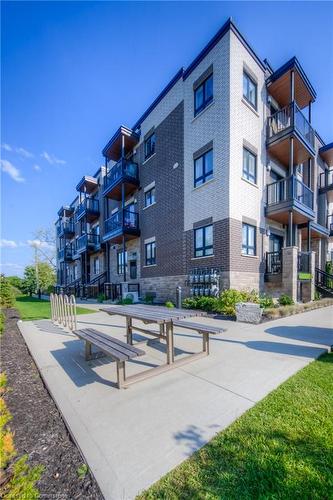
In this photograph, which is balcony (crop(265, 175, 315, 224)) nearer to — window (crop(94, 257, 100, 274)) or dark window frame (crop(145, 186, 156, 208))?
dark window frame (crop(145, 186, 156, 208))

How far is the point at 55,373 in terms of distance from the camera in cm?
408

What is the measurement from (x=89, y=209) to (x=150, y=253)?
10827 millimetres

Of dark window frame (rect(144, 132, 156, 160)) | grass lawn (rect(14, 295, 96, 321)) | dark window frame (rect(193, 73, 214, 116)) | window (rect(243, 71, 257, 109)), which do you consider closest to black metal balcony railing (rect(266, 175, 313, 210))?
window (rect(243, 71, 257, 109))

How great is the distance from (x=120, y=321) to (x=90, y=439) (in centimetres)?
623

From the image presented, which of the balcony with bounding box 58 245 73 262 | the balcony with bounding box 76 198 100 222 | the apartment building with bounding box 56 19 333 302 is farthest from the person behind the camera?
the balcony with bounding box 58 245 73 262

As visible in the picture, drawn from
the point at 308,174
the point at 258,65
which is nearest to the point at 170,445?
the point at 258,65

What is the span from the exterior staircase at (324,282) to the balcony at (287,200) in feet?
12.2

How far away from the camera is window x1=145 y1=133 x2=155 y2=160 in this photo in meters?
15.5

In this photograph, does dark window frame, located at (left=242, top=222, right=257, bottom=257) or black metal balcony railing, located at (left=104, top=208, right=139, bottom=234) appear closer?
dark window frame, located at (left=242, top=222, right=257, bottom=257)

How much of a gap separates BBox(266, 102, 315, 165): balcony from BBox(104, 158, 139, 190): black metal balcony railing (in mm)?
8877

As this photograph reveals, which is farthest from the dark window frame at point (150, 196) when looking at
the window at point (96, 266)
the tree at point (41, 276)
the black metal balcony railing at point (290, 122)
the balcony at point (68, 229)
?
the tree at point (41, 276)

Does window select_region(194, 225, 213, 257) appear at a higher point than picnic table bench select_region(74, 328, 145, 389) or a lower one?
higher

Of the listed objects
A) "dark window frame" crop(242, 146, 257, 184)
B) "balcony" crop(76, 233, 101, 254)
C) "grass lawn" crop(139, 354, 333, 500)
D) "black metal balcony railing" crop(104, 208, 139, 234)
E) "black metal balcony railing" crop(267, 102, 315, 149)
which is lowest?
"grass lawn" crop(139, 354, 333, 500)

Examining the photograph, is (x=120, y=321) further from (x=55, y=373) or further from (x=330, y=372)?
(x=330, y=372)
